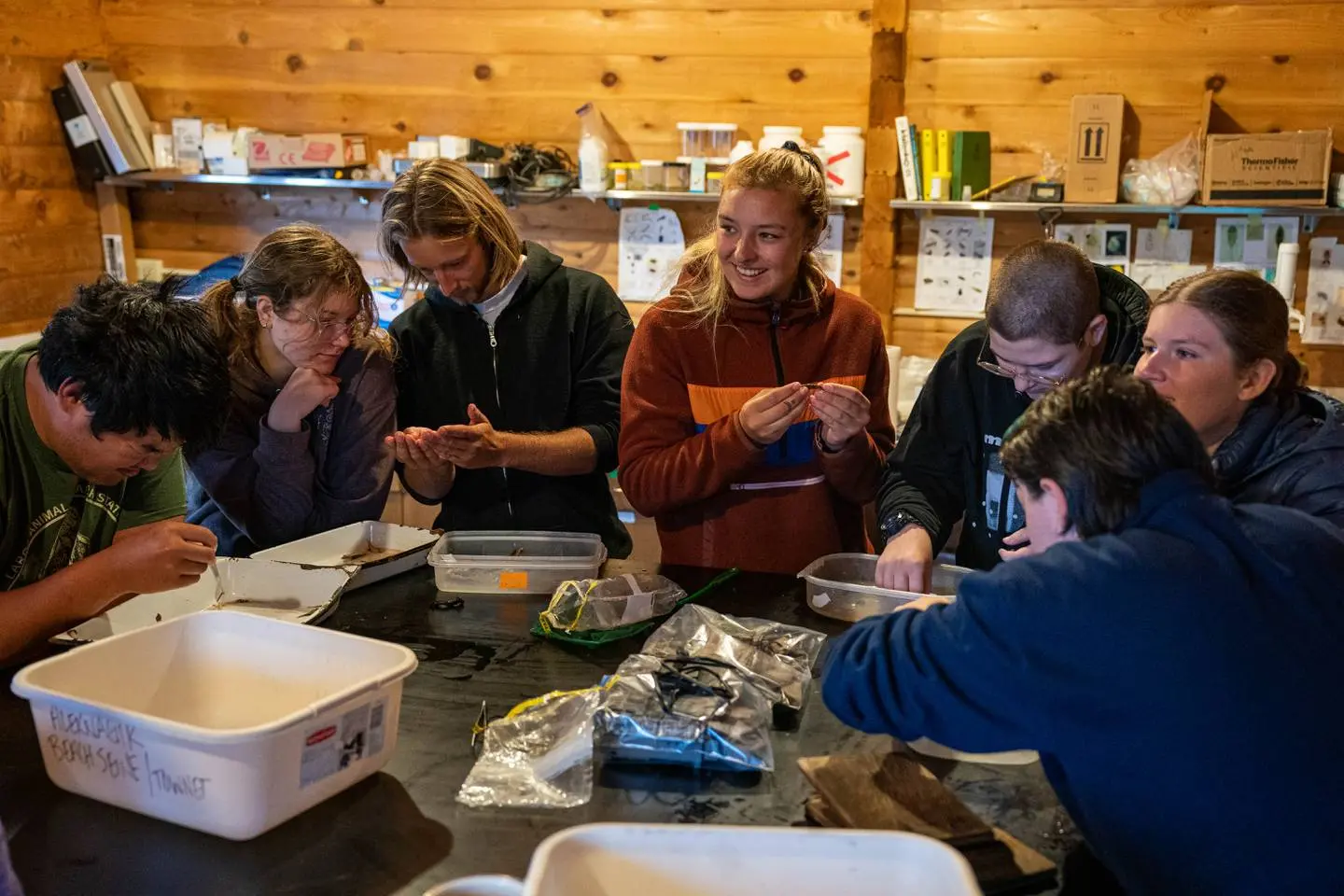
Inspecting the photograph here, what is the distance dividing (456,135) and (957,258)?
195 cm

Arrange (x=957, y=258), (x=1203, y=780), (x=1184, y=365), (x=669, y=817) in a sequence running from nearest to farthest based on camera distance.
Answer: (x=1203, y=780), (x=669, y=817), (x=1184, y=365), (x=957, y=258)

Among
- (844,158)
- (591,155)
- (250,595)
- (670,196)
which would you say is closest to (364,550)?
(250,595)

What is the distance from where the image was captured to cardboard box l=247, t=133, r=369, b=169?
172 inches

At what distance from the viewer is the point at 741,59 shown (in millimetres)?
4184

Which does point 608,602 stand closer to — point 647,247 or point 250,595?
point 250,595

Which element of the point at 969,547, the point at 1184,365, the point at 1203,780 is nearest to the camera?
the point at 1203,780

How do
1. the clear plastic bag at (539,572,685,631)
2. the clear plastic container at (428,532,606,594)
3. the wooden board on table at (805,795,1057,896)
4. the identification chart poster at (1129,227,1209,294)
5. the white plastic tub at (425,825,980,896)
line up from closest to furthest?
the white plastic tub at (425,825,980,896) → the wooden board on table at (805,795,1057,896) → the clear plastic bag at (539,572,685,631) → the clear plastic container at (428,532,606,594) → the identification chart poster at (1129,227,1209,294)

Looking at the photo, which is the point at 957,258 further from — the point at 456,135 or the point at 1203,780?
the point at 1203,780

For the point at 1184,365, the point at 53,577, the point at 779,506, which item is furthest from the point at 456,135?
the point at 1184,365

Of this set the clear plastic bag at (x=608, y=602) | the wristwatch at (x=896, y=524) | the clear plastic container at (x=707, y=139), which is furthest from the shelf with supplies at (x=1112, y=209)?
the clear plastic bag at (x=608, y=602)

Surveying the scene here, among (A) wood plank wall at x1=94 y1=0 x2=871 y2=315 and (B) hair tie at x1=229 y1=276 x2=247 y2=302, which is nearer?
(B) hair tie at x1=229 y1=276 x2=247 y2=302

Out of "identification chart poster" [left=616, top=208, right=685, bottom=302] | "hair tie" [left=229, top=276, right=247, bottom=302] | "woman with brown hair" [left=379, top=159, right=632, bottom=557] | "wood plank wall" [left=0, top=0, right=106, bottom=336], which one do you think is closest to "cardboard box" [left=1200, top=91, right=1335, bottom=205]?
"identification chart poster" [left=616, top=208, right=685, bottom=302]

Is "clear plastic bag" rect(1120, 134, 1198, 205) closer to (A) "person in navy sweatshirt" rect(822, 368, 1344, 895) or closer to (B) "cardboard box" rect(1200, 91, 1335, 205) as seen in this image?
(B) "cardboard box" rect(1200, 91, 1335, 205)

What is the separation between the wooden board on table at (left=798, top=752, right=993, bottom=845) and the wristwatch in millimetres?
691
